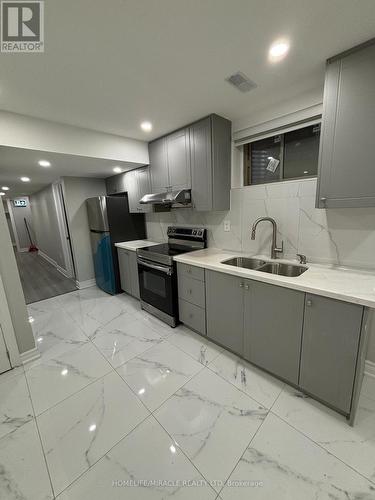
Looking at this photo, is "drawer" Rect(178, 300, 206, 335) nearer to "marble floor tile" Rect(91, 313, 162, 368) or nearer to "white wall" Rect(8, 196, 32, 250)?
"marble floor tile" Rect(91, 313, 162, 368)

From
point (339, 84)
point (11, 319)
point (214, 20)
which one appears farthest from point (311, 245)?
point (11, 319)

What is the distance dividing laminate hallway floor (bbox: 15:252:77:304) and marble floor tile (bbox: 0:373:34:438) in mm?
1988

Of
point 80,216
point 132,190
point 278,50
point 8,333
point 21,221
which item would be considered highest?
point 278,50

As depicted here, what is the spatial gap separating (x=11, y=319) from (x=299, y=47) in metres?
3.12

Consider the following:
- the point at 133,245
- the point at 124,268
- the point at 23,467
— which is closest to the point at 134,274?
the point at 124,268

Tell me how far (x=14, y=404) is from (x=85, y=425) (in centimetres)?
66

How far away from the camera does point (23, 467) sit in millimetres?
1165

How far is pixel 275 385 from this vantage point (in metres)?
1.65

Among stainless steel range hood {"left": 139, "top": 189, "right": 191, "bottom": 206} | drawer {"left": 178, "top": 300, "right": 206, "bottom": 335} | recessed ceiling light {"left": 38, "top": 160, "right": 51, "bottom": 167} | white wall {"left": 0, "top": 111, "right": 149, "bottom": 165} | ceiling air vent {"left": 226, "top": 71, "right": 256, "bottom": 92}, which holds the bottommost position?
drawer {"left": 178, "top": 300, "right": 206, "bottom": 335}

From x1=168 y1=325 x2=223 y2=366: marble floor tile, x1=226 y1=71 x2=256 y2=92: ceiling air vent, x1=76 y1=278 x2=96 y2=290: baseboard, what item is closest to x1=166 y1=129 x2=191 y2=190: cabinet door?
x1=226 y1=71 x2=256 y2=92: ceiling air vent

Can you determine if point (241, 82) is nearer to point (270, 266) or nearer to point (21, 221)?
point (270, 266)

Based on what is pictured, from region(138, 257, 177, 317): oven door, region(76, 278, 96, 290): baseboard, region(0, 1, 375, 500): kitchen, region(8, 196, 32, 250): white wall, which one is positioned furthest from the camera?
region(8, 196, 32, 250): white wall

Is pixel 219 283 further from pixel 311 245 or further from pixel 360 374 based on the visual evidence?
pixel 360 374

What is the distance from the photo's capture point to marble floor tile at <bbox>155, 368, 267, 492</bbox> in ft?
3.86
